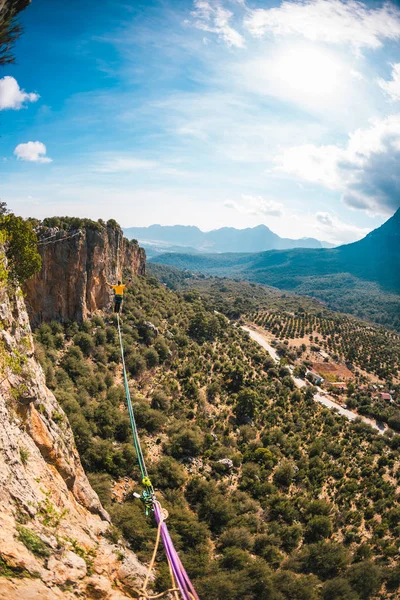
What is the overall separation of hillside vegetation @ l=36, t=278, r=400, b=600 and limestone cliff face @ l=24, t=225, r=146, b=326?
6.58ft

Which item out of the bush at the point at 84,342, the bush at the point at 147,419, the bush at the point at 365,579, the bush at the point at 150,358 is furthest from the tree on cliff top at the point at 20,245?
the bush at the point at 365,579

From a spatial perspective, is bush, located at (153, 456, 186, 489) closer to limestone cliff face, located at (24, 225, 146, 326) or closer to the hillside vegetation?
the hillside vegetation

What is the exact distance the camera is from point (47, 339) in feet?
100

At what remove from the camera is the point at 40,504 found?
364 inches

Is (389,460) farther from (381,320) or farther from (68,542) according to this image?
(381,320)

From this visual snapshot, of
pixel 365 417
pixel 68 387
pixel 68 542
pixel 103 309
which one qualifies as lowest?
pixel 365 417

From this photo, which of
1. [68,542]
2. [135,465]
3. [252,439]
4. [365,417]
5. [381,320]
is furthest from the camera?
[381,320]

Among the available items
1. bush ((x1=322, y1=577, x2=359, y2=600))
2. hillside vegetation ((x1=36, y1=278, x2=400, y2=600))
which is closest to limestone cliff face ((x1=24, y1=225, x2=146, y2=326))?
hillside vegetation ((x1=36, y1=278, x2=400, y2=600))

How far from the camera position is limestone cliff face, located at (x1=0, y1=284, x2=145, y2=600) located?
6656 millimetres

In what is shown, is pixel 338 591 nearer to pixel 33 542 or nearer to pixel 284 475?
pixel 284 475

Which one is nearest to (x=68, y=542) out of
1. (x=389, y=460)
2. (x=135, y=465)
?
(x=135, y=465)

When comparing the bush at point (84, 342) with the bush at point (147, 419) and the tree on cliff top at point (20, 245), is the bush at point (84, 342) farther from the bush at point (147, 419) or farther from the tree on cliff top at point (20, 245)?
the tree on cliff top at point (20, 245)

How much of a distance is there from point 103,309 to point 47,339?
1104cm

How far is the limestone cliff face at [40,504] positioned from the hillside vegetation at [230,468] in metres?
3.24
